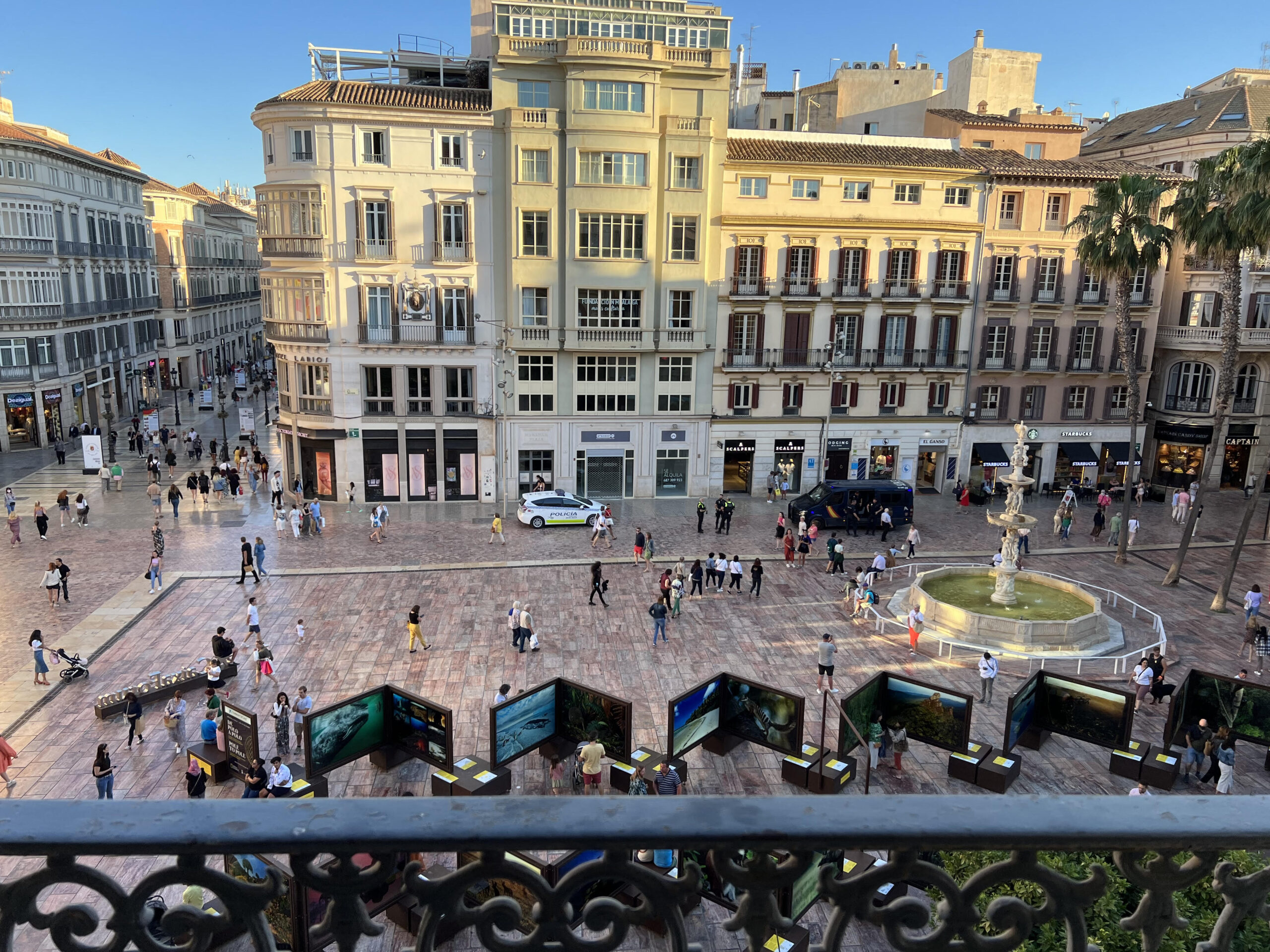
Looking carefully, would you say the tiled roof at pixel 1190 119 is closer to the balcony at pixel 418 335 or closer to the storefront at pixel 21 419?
the balcony at pixel 418 335

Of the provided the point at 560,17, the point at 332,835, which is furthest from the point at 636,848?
the point at 560,17

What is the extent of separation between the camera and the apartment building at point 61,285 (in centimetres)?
4925

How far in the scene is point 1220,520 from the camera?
42406 mm

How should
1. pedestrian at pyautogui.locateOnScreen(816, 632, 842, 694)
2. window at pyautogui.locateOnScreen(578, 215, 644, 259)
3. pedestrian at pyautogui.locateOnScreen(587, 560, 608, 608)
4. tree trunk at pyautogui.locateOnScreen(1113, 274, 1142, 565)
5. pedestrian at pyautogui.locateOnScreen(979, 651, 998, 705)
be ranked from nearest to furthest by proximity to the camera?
pedestrian at pyautogui.locateOnScreen(979, 651, 998, 705) → pedestrian at pyautogui.locateOnScreen(816, 632, 842, 694) → pedestrian at pyautogui.locateOnScreen(587, 560, 608, 608) → tree trunk at pyautogui.locateOnScreen(1113, 274, 1142, 565) → window at pyautogui.locateOnScreen(578, 215, 644, 259)

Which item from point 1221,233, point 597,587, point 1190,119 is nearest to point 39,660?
point 597,587

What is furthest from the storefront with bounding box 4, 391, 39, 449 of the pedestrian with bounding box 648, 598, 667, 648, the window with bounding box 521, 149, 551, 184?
the pedestrian with bounding box 648, 598, 667, 648

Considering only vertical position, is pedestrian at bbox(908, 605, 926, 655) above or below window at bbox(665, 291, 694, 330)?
below

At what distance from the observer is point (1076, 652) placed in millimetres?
26000

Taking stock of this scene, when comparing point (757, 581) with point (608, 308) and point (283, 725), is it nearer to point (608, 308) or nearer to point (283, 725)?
point (283, 725)

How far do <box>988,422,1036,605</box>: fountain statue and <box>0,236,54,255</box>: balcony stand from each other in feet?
166

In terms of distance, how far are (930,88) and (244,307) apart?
258 feet

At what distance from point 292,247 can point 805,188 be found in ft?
79.9

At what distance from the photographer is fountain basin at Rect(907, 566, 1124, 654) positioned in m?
26.2

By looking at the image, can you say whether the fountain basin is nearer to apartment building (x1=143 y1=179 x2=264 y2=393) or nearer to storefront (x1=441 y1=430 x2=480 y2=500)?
storefront (x1=441 y1=430 x2=480 y2=500)
